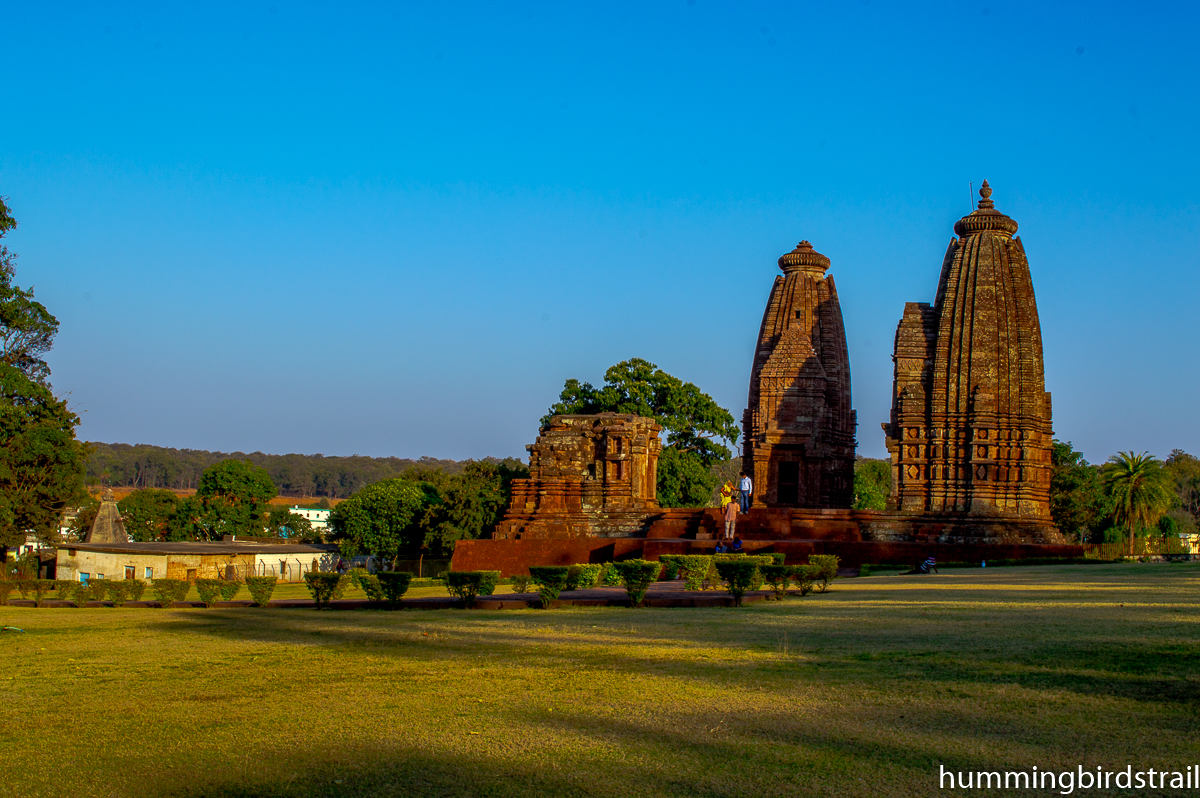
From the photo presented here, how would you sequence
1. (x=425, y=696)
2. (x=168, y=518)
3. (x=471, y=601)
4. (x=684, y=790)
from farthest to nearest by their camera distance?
(x=168, y=518) → (x=471, y=601) → (x=425, y=696) → (x=684, y=790)

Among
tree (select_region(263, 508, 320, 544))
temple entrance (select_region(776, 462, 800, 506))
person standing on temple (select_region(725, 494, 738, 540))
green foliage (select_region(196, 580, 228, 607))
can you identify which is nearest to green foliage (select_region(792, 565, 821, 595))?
person standing on temple (select_region(725, 494, 738, 540))

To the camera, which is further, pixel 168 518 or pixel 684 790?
pixel 168 518

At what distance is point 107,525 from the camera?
4875cm

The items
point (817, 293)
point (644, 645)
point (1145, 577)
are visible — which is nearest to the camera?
point (644, 645)

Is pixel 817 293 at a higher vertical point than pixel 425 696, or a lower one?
higher

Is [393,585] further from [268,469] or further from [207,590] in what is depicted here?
[268,469]

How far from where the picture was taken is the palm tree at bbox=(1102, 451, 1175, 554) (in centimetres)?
4081

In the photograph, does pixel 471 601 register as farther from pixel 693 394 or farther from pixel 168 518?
pixel 168 518

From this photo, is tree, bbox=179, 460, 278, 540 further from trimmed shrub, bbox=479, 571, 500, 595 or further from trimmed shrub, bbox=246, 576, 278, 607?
trimmed shrub, bbox=479, 571, 500, 595

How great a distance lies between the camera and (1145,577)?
1742 cm

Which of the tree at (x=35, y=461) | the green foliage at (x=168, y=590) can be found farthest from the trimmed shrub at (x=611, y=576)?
the tree at (x=35, y=461)

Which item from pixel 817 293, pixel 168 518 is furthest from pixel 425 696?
pixel 168 518

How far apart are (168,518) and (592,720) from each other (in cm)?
5779

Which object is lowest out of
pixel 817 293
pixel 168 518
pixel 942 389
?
pixel 168 518
